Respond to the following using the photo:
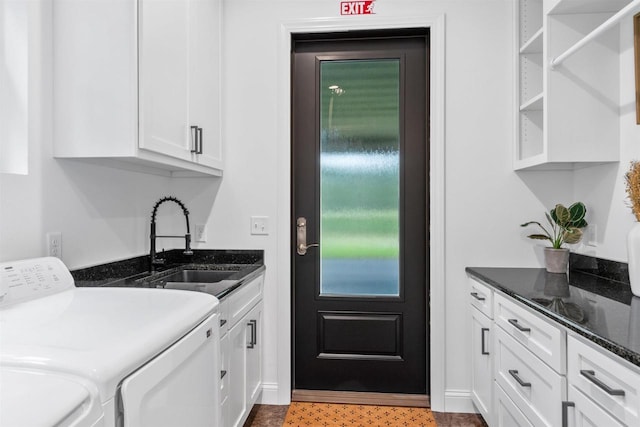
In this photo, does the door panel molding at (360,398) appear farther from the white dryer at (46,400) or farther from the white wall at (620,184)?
the white dryer at (46,400)

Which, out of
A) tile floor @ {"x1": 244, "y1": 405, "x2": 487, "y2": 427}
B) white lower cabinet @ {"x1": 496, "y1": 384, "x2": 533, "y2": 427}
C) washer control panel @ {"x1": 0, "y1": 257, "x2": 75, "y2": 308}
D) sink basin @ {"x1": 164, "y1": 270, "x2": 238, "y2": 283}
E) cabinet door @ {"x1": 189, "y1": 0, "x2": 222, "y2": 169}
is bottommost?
tile floor @ {"x1": 244, "y1": 405, "x2": 487, "y2": 427}

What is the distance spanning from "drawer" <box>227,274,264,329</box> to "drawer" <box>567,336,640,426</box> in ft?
4.28

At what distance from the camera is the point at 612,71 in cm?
182

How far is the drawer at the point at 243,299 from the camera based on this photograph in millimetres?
1793

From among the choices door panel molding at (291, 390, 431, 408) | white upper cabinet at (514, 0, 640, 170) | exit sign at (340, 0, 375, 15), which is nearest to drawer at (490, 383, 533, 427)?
door panel molding at (291, 390, 431, 408)

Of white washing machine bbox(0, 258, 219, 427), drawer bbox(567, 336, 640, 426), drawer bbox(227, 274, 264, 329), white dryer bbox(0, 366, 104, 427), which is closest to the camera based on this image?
white dryer bbox(0, 366, 104, 427)

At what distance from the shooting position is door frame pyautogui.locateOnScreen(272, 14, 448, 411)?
7.70ft

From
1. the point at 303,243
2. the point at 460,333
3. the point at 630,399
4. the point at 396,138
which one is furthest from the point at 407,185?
the point at 630,399

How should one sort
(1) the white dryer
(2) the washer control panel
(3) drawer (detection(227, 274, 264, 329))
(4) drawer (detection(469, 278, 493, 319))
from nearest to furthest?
(1) the white dryer
(2) the washer control panel
(3) drawer (detection(227, 274, 264, 329))
(4) drawer (detection(469, 278, 493, 319))

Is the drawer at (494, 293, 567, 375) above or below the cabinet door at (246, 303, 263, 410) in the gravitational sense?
above

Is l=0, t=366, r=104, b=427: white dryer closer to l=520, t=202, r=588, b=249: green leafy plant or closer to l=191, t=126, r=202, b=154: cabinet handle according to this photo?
l=191, t=126, r=202, b=154: cabinet handle

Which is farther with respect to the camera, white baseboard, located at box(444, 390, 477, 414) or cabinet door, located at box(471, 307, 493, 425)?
white baseboard, located at box(444, 390, 477, 414)

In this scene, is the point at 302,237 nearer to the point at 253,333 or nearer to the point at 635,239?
the point at 253,333

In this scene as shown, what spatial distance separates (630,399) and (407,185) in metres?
1.65
